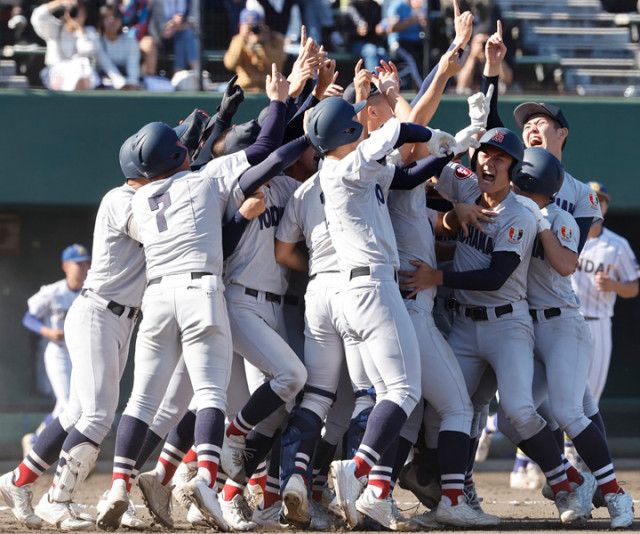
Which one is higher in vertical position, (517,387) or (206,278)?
(206,278)

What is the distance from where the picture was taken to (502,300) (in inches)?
226

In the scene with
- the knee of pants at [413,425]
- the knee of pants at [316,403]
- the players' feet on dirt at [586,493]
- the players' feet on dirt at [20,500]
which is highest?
the knee of pants at [316,403]

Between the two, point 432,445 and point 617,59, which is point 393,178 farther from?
point 617,59

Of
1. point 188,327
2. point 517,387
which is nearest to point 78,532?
point 188,327

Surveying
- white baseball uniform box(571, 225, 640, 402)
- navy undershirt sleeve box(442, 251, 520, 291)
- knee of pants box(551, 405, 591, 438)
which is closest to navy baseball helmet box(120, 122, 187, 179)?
navy undershirt sleeve box(442, 251, 520, 291)

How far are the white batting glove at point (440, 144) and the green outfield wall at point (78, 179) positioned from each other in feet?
13.4

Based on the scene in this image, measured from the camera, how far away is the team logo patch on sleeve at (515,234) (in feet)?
18.4

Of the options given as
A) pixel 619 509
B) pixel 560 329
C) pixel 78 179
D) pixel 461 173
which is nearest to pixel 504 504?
pixel 619 509

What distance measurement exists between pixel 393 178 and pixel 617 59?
17.4 ft

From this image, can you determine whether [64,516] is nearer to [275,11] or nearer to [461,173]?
[461,173]

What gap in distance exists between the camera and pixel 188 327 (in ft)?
17.6

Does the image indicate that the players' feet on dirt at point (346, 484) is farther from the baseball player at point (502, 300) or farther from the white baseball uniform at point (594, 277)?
the white baseball uniform at point (594, 277)

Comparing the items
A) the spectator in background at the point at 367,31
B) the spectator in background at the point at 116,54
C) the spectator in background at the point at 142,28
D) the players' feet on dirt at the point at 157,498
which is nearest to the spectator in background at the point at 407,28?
the spectator in background at the point at 367,31

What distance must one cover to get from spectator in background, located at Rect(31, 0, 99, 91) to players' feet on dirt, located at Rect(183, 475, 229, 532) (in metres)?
4.94
